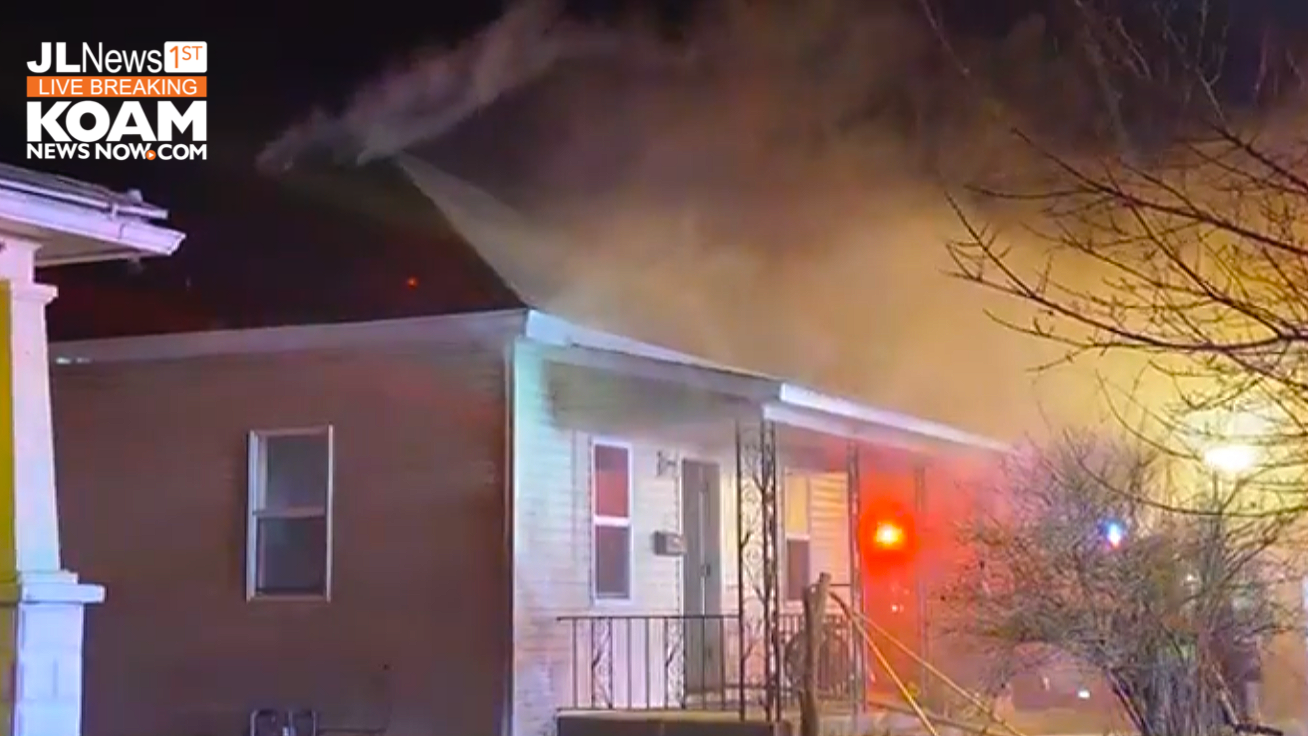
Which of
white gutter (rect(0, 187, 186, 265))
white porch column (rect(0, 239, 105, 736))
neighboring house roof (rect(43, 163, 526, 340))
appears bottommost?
white porch column (rect(0, 239, 105, 736))

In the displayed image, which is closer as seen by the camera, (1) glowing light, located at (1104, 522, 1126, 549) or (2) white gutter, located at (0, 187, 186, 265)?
(2) white gutter, located at (0, 187, 186, 265)

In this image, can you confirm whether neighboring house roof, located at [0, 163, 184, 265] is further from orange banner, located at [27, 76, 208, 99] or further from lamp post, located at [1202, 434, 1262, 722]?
orange banner, located at [27, 76, 208, 99]

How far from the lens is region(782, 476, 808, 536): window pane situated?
16938 millimetres

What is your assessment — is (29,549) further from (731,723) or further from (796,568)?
(796,568)

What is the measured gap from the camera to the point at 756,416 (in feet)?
40.3

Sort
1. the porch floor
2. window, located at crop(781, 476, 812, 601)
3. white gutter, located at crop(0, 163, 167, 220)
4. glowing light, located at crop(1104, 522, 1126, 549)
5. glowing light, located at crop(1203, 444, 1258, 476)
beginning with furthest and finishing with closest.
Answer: window, located at crop(781, 476, 812, 601), the porch floor, glowing light, located at crop(1104, 522, 1126, 549), glowing light, located at crop(1203, 444, 1258, 476), white gutter, located at crop(0, 163, 167, 220)

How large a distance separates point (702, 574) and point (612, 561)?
1.44 m

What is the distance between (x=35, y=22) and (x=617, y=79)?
6.53 m

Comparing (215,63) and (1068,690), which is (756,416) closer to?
(1068,690)

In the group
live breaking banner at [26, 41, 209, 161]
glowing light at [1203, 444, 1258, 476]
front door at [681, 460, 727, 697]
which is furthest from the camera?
live breaking banner at [26, 41, 209, 161]

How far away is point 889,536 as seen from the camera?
730 inches

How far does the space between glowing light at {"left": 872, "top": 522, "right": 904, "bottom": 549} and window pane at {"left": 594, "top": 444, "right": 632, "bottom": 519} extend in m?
5.47

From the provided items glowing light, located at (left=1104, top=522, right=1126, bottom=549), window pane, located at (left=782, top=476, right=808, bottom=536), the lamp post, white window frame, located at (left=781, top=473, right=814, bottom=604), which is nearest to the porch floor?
the lamp post

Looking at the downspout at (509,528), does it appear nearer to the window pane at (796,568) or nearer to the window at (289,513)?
the window at (289,513)
